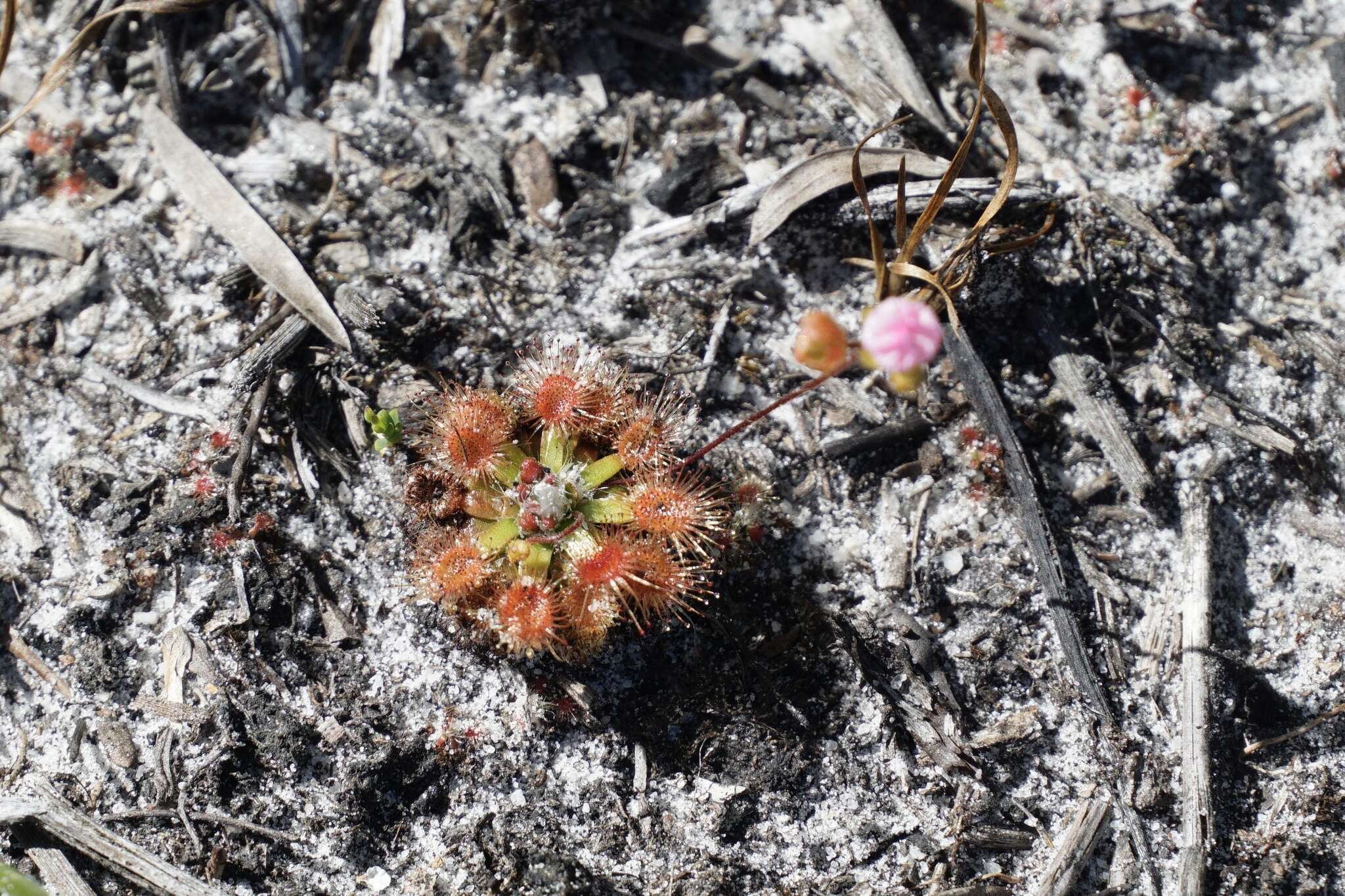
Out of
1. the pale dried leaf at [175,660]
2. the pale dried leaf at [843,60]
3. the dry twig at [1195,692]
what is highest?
the pale dried leaf at [843,60]

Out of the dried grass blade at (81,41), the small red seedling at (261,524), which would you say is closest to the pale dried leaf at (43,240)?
the dried grass blade at (81,41)

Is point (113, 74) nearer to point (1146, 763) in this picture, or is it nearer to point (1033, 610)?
point (1033, 610)

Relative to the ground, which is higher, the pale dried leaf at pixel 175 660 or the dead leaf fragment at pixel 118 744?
the pale dried leaf at pixel 175 660

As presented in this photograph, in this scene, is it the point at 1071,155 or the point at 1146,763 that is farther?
the point at 1071,155

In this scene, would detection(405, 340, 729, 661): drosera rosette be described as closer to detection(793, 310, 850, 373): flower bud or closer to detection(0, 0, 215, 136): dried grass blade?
detection(793, 310, 850, 373): flower bud

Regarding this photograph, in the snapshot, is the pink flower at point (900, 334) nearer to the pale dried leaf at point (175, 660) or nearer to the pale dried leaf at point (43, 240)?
the pale dried leaf at point (175, 660)

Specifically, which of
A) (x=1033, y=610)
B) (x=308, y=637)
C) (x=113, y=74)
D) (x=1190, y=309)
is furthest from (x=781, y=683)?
(x=113, y=74)

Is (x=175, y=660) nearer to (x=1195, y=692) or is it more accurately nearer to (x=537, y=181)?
(x=537, y=181)
